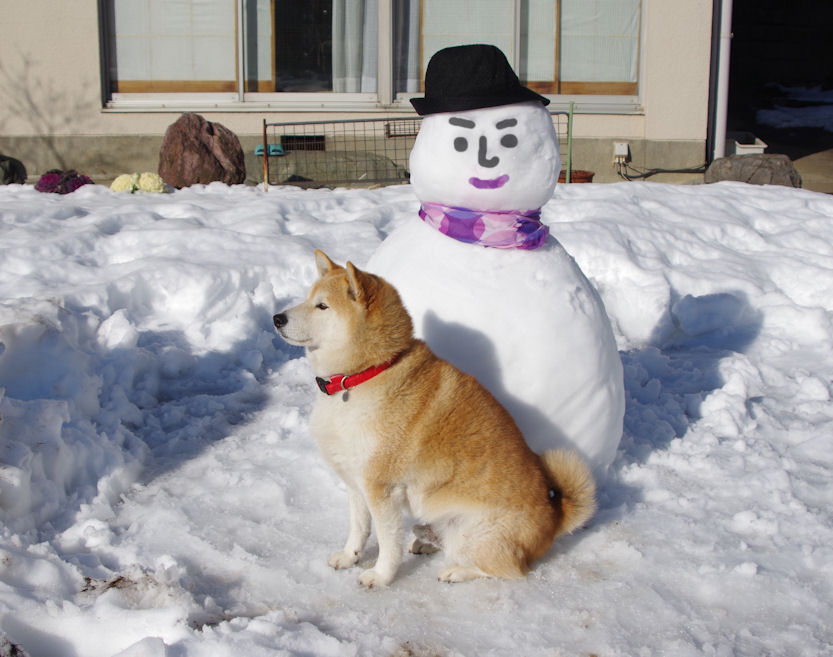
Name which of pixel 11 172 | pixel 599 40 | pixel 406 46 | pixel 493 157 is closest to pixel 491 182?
pixel 493 157

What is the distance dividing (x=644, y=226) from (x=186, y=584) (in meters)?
4.79

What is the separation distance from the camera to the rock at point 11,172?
8.53 metres

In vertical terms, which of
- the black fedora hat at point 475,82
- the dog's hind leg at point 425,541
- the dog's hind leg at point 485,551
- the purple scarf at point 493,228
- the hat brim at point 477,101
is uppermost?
the black fedora hat at point 475,82

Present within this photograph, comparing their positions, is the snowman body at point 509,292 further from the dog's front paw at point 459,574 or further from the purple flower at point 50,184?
the purple flower at point 50,184

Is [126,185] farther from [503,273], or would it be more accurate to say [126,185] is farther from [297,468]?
[503,273]

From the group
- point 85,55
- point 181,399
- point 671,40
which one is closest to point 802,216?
point 671,40

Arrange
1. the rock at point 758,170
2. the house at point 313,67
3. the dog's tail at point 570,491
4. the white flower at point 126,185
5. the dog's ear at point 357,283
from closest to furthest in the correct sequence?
the dog's ear at point 357,283 < the dog's tail at point 570,491 < the white flower at point 126,185 < the rock at point 758,170 < the house at point 313,67

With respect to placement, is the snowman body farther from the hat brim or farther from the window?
the window

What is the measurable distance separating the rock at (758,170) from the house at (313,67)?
1634 millimetres

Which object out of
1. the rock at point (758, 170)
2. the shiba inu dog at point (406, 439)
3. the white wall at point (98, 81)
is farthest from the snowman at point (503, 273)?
the white wall at point (98, 81)

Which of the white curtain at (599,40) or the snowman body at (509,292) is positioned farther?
the white curtain at (599,40)

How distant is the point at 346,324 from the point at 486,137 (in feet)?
3.19

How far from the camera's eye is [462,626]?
226 centimetres

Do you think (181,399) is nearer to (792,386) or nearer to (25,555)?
(25,555)
